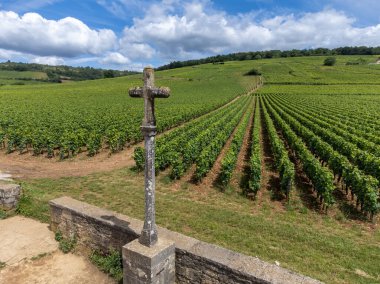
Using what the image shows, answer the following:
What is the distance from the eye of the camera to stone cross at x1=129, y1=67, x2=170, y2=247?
236 inches

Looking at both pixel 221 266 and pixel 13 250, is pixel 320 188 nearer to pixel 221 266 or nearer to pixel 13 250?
pixel 221 266

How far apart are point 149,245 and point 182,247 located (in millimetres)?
706

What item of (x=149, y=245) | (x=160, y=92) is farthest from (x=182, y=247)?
(x=160, y=92)

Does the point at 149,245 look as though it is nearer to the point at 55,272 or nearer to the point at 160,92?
the point at 55,272

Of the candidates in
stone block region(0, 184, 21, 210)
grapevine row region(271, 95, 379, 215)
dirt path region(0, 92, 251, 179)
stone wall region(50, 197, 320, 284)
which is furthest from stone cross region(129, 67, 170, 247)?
dirt path region(0, 92, 251, 179)

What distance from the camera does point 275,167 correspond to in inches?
703

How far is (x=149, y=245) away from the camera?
611 centimetres

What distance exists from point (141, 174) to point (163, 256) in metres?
10.4

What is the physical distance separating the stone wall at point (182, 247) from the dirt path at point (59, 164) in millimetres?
8440

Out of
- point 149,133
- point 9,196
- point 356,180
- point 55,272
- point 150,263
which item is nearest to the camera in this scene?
point 150,263

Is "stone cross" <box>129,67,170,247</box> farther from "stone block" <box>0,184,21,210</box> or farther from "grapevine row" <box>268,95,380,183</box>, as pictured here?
"grapevine row" <box>268,95,380,183</box>

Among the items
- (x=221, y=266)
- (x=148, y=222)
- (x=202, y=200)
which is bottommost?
(x=202, y=200)

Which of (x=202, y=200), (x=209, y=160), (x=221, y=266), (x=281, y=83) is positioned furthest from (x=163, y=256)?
(x=281, y=83)

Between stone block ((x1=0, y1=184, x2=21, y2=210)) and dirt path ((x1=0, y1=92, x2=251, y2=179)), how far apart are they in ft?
17.6
